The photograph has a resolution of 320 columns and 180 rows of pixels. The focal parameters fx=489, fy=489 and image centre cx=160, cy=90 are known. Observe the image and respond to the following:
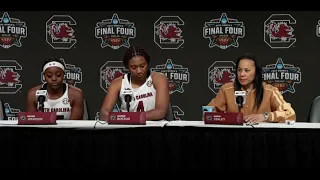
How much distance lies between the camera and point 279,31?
4973 millimetres

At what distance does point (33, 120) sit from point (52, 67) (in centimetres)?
108

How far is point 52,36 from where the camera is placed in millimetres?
5141

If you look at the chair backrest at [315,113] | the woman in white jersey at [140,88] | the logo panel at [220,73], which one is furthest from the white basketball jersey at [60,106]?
the chair backrest at [315,113]

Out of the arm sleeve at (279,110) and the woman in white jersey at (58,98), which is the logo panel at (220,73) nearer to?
the arm sleeve at (279,110)

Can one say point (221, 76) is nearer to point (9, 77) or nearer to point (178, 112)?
point (178, 112)

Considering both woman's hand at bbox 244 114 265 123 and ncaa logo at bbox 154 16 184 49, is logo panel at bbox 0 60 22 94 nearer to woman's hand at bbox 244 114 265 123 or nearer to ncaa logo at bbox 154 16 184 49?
ncaa logo at bbox 154 16 184 49

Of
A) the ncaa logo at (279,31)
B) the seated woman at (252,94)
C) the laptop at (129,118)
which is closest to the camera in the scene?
the laptop at (129,118)

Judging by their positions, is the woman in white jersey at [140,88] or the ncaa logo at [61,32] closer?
the woman in white jersey at [140,88]

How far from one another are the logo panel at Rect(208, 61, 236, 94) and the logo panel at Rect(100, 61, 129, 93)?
35.7 inches

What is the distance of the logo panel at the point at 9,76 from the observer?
16.8 ft
